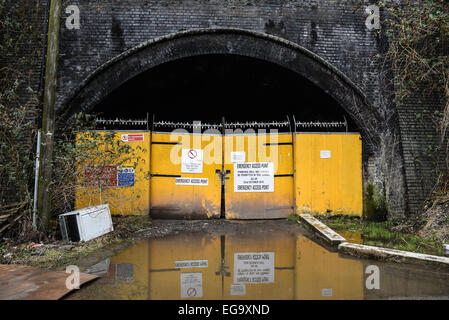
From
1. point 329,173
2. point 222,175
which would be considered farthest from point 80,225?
point 329,173

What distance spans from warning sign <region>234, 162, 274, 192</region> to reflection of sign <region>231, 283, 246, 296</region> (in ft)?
14.3

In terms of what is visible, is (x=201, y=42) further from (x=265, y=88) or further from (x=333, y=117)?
(x=333, y=117)

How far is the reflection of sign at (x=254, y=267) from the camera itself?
3.57 meters

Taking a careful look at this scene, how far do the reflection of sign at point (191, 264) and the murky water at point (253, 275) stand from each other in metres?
0.01

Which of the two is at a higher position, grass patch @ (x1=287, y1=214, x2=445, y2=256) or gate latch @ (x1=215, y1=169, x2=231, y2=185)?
gate latch @ (x1=215, y1=169, x2=231, y2=185)

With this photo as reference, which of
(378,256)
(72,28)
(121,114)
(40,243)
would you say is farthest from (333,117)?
(40,243)

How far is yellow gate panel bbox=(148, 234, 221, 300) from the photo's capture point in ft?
10.4

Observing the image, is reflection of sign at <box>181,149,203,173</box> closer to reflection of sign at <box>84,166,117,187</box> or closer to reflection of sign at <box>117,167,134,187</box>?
reflection of sign at <box>117,167,134,187</box>

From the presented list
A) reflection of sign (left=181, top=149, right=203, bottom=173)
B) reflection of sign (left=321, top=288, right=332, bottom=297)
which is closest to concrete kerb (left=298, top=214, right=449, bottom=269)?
reflection of sign (left=321, top=288, right=332, bottom=297)

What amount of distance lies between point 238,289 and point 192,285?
1.63 feet

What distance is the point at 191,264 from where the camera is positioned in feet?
13.4

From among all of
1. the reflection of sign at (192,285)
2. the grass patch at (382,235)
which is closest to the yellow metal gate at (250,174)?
the grass patch at (382,235)

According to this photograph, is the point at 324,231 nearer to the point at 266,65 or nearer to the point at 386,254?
the point at 386,254

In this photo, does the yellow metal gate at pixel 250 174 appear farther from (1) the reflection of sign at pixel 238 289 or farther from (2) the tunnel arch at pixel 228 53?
(1) the reflection of sign at pixel 238 289
